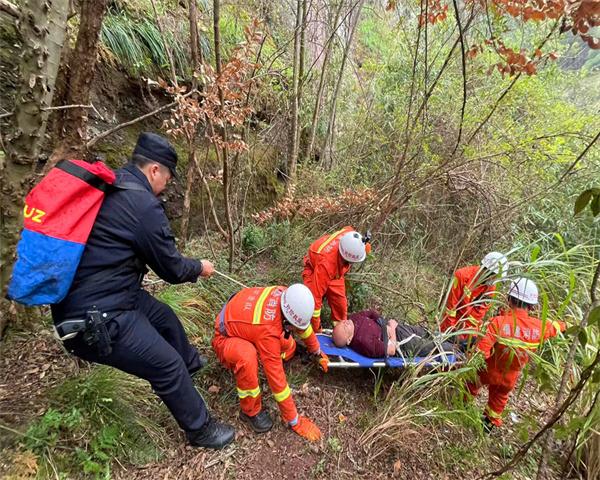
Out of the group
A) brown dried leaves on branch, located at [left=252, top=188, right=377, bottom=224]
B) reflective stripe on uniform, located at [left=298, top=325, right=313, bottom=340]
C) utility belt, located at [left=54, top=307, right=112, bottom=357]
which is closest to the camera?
utility belt, located at [left=54, top=307, right=112, bottom=357]

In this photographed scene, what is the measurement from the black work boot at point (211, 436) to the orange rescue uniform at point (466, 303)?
193cm

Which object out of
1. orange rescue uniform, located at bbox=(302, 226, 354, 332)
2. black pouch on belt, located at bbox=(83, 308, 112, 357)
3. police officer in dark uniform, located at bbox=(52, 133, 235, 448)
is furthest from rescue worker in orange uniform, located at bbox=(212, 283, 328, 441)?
black pouch on belt, located at bbox=(83, 308, 112, 357)

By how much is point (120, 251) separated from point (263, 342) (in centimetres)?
115

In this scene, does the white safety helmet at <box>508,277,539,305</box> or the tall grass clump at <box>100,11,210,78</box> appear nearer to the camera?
the white safety helmet at <box>508,277,539,305</box>

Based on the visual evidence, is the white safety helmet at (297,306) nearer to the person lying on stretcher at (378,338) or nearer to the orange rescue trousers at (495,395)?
the person lying on stretcher at (378,338)

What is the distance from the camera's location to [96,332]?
190 centimetres

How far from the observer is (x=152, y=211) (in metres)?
2.02

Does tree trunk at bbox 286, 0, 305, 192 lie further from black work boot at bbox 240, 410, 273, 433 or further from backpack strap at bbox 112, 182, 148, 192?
black work boot at bbox 240, 410, 273, 433

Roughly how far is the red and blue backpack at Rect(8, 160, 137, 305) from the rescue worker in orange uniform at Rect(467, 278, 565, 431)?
2761 mm

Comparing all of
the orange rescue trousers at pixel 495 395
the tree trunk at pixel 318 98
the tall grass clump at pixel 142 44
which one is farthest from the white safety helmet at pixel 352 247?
the tree trunk at pixel 318 98

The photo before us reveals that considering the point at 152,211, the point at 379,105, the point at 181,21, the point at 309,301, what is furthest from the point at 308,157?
the point at 152,211

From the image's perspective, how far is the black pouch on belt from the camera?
189 cm

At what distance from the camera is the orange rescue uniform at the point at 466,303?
297 centimetres

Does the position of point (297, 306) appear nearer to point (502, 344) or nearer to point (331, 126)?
point (502, 344)
